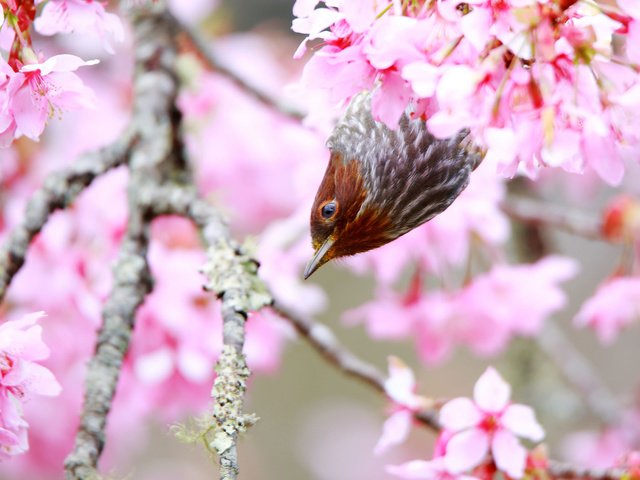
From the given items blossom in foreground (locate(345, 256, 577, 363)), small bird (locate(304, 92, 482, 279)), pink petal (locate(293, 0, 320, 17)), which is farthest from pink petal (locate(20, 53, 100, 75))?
blossom in foreground (locate(345, 256, 577, 363))

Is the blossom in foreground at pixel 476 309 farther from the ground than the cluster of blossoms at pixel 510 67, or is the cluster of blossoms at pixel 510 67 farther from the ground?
the blossom in foreground at pixel 476 309

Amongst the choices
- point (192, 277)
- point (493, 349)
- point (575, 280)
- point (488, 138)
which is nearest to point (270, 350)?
point (192, 277)

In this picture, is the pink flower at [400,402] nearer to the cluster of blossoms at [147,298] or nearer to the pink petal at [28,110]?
the cluster of blossoms at [147,298]

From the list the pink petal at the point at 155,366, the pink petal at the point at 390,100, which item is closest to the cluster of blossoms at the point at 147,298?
the pink petal at the point at 155,366

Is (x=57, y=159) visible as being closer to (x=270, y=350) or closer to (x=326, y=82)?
(x=270, y=350)

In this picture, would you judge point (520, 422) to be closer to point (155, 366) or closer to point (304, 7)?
point (304, 7)

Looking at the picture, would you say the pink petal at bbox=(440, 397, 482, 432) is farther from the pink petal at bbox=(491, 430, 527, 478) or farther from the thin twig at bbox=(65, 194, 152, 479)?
the thin twig at bbox=(65, 194, 152, 479)

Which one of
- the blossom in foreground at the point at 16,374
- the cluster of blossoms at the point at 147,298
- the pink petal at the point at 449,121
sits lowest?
the blossom in foreground at the point at 16,374

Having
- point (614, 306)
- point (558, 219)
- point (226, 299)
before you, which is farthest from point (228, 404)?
point (558, 219)
